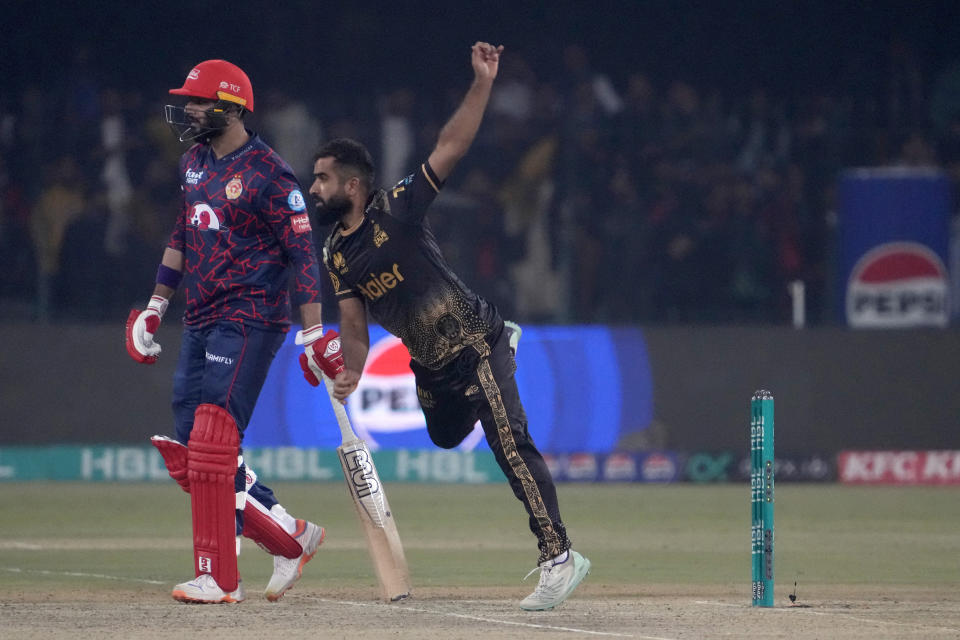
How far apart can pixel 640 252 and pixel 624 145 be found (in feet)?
4.33

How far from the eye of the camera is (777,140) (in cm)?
1458

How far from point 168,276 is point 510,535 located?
3.85 m

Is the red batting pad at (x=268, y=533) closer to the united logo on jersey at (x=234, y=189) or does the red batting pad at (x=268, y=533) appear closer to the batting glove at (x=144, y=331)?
the batting glove at (x=144, y=331)

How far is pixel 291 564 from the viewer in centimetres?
646

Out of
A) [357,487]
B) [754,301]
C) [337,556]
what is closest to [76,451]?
[337,556]

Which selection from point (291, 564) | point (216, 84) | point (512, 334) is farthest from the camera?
point (291, 564)

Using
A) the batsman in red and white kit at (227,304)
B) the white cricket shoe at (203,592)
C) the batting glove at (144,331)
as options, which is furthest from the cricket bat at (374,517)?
the batting glove at (144,331)

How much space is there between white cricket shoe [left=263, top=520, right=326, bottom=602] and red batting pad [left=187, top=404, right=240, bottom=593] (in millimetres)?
375

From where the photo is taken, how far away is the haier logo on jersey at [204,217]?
20.2ft

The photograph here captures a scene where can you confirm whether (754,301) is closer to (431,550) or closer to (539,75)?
(539,75)

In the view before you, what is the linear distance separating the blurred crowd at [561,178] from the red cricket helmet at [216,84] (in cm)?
A: 643

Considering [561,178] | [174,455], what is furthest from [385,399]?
[174,455]

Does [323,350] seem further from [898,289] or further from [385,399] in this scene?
[898,289]

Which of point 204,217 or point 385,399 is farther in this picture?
point 385,399
